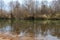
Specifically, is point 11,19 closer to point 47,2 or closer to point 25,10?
point 25,10

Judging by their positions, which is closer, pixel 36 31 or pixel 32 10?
pixel 36 31

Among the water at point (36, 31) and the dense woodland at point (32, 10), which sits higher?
the dense woodland at point (32, 10)

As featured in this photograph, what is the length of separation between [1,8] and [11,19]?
1.43ft

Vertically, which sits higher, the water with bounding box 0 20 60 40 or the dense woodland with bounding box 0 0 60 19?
the dense woodland with bounding box 0 0 60 19

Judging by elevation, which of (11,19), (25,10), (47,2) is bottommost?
(11,19)

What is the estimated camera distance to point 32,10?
358cm

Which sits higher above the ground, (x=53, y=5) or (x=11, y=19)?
(x=53, y=5)

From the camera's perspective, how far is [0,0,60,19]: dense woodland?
355cm

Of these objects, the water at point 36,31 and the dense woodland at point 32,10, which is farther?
the dense woodland at point 32,10

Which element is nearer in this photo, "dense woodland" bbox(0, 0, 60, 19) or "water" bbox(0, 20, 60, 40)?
"water" bbox(0, 20, 60, 40)

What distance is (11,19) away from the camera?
12.1ft

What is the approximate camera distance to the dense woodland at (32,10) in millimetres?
3549

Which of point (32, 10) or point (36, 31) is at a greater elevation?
point (32, 10)

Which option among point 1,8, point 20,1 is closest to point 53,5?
point 20,1
